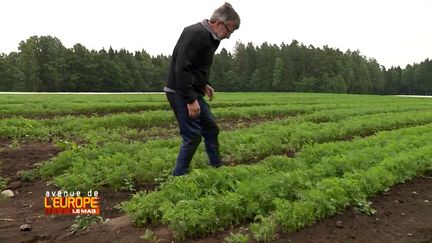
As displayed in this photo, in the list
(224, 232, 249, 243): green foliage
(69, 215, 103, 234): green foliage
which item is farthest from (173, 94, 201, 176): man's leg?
(224, 232, 249, 243): green foliage

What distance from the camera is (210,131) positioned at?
6789mm

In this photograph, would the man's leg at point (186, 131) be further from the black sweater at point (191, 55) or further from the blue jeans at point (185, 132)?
the black sweater at point (191, 55)

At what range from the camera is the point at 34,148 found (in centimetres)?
1002

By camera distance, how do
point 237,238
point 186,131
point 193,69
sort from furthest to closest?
point 186,131, point 193,69, point 237,238

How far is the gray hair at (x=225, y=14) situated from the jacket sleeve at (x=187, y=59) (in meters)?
0.38

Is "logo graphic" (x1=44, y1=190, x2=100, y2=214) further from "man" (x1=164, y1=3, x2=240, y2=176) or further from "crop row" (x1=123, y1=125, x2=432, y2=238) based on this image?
"man" (x1=164, y1=3, x2=240, y2=176)

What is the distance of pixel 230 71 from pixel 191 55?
10301 centimetres

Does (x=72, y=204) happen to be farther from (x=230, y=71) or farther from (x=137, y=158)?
(x=230, y=71)

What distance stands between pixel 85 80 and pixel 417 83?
9182 cm

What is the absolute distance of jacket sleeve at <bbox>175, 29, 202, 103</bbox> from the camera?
5.71 metres

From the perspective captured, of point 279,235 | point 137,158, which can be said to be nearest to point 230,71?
point 137,158

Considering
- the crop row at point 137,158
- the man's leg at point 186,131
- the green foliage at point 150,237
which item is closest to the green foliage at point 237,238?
the green foliage at point 150,237

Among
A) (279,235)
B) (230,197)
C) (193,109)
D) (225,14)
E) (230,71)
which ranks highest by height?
(230,71)

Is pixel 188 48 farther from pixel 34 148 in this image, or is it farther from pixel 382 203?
pixel 34 148
